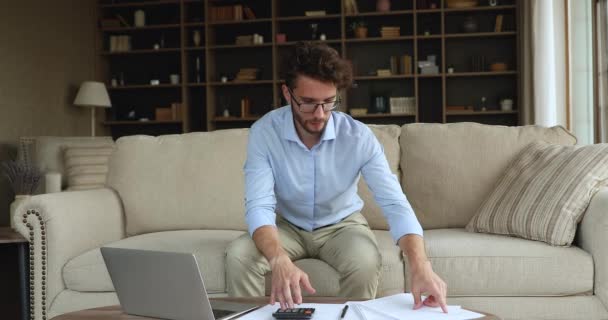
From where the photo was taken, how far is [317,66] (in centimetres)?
189

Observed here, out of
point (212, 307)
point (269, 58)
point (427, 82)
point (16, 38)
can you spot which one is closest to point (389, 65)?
point (427, 82)

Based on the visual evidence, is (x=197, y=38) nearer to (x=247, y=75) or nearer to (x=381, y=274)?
(x=247, y=75)

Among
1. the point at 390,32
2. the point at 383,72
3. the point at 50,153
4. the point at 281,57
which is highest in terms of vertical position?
the point at 390,32

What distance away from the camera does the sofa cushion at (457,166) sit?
271 cm

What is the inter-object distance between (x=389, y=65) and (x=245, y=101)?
1543mm

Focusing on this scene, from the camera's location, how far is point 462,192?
2.72 meters

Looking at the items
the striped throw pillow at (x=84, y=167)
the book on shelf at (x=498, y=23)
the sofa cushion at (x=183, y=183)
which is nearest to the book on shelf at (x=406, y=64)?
the book on shelf at (x=498, y=23)

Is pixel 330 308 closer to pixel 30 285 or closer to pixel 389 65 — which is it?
pixel 30 285

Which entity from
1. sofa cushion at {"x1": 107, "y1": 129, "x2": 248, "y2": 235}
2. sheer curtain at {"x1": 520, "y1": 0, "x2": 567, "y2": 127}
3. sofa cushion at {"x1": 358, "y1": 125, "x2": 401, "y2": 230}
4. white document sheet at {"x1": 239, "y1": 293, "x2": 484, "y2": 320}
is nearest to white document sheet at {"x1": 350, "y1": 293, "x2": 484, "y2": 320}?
white document sheet at {"x1": 239, "y1": 293, "x2": 484, "y2": 320}

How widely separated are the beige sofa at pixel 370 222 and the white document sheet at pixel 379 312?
0.73 m

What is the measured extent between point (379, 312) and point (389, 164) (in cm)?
150

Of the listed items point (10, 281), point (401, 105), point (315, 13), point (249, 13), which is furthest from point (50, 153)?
point (401, 105)

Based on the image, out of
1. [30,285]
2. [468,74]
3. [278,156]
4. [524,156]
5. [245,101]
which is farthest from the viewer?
[245,101]

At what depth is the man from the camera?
74.3 inches
